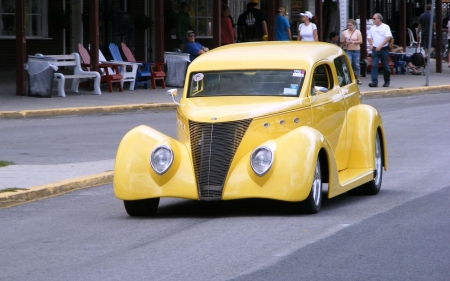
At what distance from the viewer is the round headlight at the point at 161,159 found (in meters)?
9.12

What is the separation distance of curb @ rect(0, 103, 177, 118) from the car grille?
10.7 metres

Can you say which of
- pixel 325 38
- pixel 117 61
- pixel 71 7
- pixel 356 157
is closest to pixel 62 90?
pixel 117 61

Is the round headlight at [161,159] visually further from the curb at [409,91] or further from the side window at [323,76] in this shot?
the curb at [409,91]

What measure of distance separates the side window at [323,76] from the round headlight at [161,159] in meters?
2.04

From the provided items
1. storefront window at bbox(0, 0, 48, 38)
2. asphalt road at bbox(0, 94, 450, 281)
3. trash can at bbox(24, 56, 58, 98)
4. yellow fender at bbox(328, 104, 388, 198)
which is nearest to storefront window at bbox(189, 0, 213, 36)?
storefront window at bbox(0, 0, 48, 38)

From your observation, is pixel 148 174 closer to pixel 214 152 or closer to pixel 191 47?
pixel 214 152

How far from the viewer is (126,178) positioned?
9242 mm

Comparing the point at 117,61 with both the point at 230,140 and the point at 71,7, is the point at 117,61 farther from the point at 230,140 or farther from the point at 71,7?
the point at 230,140

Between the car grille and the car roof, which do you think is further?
the car roof

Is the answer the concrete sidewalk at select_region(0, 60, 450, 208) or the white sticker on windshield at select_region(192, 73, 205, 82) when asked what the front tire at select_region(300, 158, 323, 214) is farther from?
the concrete sidewalk at select_region(0, 60, 450, 208)

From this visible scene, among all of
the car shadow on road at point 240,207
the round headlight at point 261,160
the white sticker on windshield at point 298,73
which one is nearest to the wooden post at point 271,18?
the car shadow on road at point 240,207

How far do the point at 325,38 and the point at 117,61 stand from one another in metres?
13.9

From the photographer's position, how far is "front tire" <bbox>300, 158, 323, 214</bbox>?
29.6ft

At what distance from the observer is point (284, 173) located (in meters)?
8.86
